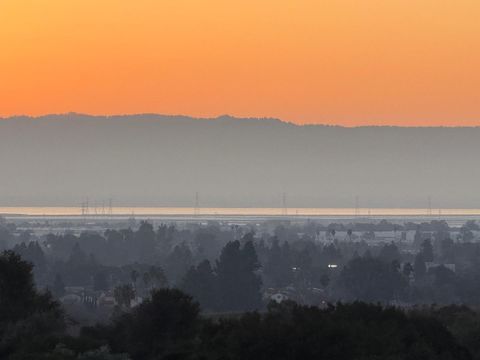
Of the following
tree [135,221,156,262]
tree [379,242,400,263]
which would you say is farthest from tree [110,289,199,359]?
tree [135,221,156,262]

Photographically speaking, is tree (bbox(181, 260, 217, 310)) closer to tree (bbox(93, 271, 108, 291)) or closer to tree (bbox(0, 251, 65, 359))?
tree (bbox(93, 271, 108, 291))

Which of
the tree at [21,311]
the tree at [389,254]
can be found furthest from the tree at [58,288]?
the tree at [21,311]

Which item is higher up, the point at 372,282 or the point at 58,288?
the point at 372,282

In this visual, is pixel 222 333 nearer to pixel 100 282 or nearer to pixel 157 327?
pixel 157 327

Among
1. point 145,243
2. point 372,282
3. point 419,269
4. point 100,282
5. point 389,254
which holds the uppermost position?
point 145,243

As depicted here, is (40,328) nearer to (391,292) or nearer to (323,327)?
(323,327)

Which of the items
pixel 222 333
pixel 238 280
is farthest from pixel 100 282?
pixel 222 333

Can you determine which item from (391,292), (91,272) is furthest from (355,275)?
(91,272)

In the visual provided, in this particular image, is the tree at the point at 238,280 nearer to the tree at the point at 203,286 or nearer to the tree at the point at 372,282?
the tree at the point at 203,286
